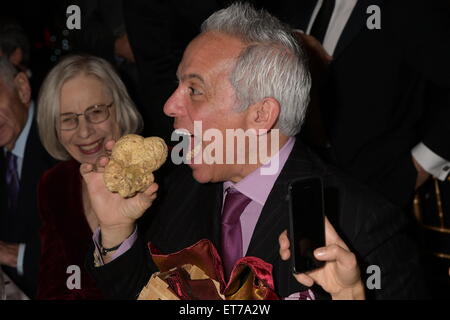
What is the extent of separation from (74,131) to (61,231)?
437mm

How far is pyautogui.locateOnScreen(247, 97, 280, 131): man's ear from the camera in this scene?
6.16ft

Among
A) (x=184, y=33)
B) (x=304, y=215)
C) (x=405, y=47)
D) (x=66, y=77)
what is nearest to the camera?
(x=304, y=215)

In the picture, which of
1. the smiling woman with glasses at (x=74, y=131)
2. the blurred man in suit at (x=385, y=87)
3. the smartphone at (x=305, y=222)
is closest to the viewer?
the smartphone at (x=305, y=222)

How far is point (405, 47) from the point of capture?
235 cm

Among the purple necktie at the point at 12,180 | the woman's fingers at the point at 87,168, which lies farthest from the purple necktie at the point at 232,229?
Result: the purple necktie at the point at 12,180

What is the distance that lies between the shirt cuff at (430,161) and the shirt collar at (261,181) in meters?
0.84

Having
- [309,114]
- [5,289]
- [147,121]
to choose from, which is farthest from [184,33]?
[5,289]

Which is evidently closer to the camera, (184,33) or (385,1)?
(385,1)

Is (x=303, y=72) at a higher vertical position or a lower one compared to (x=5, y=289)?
higher

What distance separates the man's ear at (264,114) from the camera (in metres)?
1.88

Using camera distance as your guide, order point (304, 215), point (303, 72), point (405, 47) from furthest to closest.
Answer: point (405, 47) < point (303, 72) < point (304, 215)

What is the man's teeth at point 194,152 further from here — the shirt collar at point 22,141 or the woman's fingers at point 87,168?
the shirt collar at point 22,141
